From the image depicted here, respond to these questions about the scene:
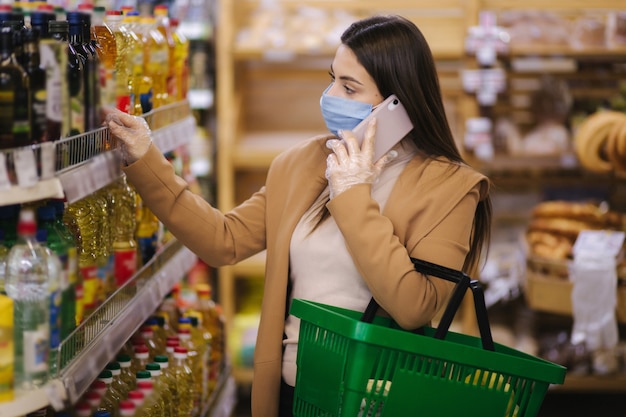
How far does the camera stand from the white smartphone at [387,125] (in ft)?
8.25

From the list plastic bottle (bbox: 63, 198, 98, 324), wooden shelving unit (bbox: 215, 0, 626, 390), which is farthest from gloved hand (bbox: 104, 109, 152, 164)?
wooden shelving unit (bbox: 215, 0, 626, 390)

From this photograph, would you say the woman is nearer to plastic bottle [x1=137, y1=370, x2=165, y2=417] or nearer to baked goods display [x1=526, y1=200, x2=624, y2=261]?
plastic bottle [x1=137, y1=370, x2=165, y2=417]

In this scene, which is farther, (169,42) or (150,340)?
(169,42)

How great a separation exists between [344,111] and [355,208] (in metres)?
0.34

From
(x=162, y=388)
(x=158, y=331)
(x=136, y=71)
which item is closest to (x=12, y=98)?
(x=136, y=71)

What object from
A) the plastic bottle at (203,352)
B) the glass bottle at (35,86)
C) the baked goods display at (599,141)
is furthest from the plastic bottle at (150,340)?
the baked goods display at (599,141)

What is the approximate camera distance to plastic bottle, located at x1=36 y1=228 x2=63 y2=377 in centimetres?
197

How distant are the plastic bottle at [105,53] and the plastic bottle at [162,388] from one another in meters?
0.84

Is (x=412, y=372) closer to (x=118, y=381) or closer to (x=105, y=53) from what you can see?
(x=118, y=381)

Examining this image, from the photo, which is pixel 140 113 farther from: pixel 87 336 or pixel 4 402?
pixel 4 402

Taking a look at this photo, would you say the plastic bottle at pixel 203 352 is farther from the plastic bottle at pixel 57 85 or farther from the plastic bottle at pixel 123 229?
the plastic bottle at pixel 57 85

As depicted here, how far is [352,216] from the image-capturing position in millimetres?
2379

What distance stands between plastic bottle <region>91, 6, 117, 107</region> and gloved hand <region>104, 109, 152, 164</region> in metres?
0.04

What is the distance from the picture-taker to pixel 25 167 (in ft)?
6.14
